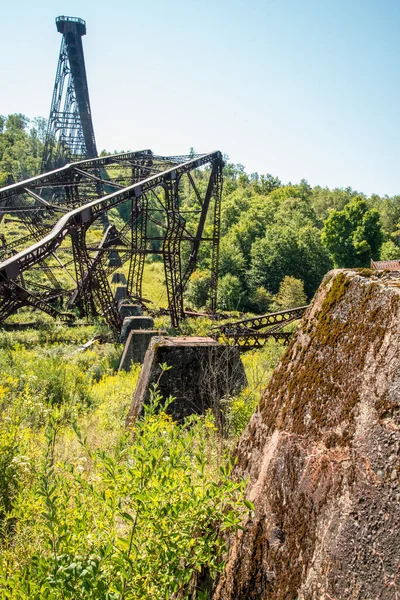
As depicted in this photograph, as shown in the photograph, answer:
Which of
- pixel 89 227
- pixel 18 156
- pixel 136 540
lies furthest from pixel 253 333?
pixel 18 156

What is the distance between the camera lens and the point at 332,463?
1.67 meters

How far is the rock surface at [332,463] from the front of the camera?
4.73 ft

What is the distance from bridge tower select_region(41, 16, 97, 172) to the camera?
4069 cm

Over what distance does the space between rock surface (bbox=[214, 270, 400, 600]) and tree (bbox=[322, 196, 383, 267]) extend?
45184mm

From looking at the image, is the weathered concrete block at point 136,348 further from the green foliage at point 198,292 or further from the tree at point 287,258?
the tree at point 287,258

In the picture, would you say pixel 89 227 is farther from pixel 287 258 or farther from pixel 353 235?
pixel 353 235

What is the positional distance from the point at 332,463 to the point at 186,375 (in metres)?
4.35

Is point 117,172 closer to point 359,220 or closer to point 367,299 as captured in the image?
point 359,220

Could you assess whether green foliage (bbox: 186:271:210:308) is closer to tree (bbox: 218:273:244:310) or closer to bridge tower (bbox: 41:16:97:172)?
tree (bbox: 218:273:244:310)

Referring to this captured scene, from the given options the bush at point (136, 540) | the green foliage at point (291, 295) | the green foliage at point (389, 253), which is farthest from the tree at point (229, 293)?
the bush at point (136, 540)

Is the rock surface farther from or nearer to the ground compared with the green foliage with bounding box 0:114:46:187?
nearer to the ground

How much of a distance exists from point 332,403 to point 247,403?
12.0 feet

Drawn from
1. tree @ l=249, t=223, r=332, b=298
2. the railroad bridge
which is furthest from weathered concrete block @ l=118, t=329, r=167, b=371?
tree @ l=249, t=223, r=332, b=298

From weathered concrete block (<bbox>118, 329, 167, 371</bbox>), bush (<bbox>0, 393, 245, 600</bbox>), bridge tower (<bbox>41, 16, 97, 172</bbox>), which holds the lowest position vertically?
weathered concrete block (<bbox>118, 329, 167, 371</bbox>)
